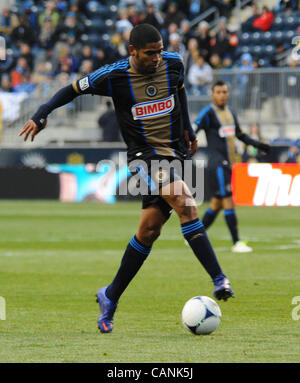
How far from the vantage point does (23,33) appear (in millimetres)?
29688

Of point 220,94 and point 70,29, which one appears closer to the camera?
point 220,94

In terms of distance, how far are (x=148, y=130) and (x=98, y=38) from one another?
23.4 metres

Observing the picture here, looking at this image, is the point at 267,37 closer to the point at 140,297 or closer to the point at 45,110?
the point at 140,297

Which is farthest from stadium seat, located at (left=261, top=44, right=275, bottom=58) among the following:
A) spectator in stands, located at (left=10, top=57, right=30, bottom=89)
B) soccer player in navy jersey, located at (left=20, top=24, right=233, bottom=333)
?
soccer player in navy jersey, located at (left=20, top=24, right=233, bottom=333)

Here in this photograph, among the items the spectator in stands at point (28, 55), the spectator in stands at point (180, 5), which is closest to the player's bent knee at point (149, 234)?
the spectator in stands at point (180, 5)

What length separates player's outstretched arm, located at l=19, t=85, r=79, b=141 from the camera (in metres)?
6.37

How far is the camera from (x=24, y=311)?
733cm

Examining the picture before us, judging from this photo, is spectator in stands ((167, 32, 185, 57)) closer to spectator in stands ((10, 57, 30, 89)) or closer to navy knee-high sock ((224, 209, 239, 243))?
spectator in stands ((10, 57, 30, 89))

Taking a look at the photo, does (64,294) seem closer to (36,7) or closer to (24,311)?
(24,311)

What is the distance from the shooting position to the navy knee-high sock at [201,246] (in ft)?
20.7

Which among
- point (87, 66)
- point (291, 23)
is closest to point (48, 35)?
point (87, 66)

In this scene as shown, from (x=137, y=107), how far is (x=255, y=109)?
17615 mm
